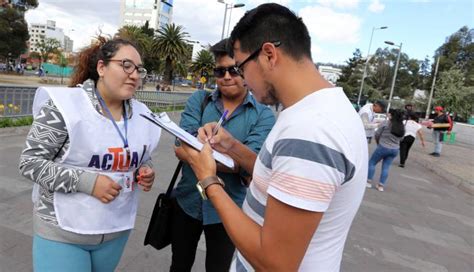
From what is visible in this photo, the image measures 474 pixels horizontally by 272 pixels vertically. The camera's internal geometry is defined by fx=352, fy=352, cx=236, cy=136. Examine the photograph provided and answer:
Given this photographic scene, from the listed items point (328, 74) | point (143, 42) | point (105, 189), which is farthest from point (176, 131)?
point (328, 74)

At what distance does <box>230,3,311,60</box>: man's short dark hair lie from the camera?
1.23 metres

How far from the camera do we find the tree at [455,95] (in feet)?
99.0

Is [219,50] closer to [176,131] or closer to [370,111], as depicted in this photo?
[176,131]

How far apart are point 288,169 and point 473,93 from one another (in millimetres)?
38503

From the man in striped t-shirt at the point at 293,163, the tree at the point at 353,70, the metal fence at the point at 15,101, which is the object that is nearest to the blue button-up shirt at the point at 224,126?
the man in striped t-shirt at the point at 293,163

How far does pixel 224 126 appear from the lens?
235 centimetres

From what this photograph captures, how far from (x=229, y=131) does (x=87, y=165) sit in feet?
2.99

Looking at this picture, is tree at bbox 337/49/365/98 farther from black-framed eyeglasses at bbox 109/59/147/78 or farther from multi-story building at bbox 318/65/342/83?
black-framed eyeglasses at bbox 109/59/147/78

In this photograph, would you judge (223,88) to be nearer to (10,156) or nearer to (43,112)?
(43,112)

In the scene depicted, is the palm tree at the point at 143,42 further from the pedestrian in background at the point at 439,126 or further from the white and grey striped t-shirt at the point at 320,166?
the pedestrian in background at the point at 439,126

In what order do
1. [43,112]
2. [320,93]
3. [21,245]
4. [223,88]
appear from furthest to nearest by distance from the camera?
[21,245] → [223,88] → [43,112] → [320,93]

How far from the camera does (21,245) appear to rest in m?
3.25

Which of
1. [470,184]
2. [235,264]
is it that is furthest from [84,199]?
[470,184]

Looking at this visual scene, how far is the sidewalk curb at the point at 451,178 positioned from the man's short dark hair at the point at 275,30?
Answer: 9594mm
